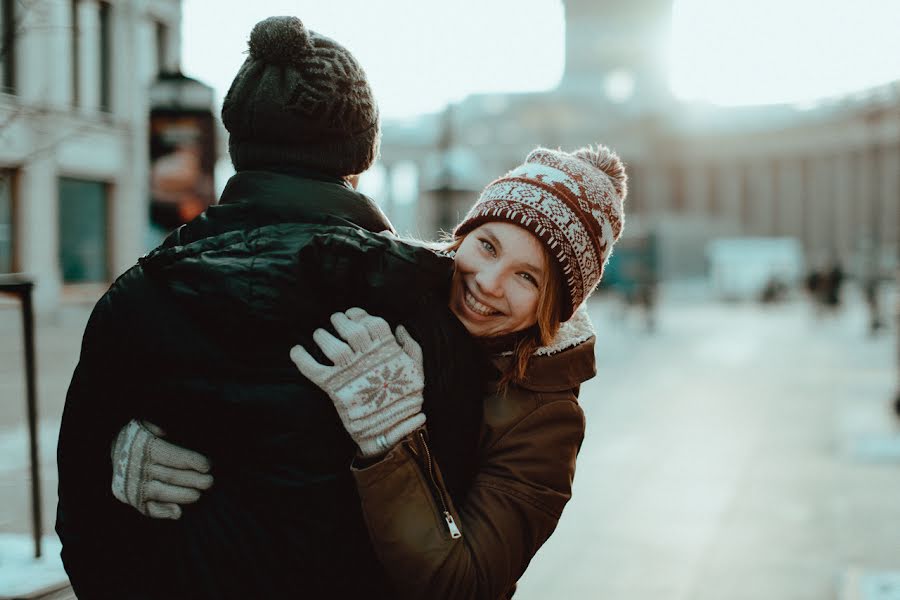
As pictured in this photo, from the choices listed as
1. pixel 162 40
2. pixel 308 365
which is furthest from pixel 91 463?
pixel 162 40

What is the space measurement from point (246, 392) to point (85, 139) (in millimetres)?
6702

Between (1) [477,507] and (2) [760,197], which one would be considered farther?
(2) [760,197]

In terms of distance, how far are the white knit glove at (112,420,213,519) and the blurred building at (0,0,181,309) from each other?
2290 millimetres

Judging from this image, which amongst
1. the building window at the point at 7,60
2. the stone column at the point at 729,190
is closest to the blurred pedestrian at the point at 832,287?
the building window at the point at 7,60

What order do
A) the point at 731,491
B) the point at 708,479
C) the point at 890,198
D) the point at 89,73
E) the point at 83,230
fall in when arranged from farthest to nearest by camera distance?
1. the point at 890,198
2. the point at 83,230
3. the point at 89,73
4. the point at 708,479
5. the point at 731,491

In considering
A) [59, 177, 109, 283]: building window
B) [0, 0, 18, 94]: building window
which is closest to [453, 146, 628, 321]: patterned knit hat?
[0, 0, 18, 94]: building window

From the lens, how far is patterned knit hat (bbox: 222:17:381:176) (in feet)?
5.78

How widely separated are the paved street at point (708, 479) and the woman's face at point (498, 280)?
2.18 m

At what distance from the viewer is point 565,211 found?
2.11 meters

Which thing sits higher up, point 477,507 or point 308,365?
point 308,365

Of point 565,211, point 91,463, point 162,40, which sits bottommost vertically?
point 91,463

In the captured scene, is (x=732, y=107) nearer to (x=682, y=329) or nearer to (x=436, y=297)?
(x=682, y=329)

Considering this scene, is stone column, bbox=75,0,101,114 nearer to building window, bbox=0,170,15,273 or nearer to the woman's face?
building window, bbox=0,170,15,273

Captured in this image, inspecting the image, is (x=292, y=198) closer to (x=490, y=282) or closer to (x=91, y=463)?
(x=490, y=282)
